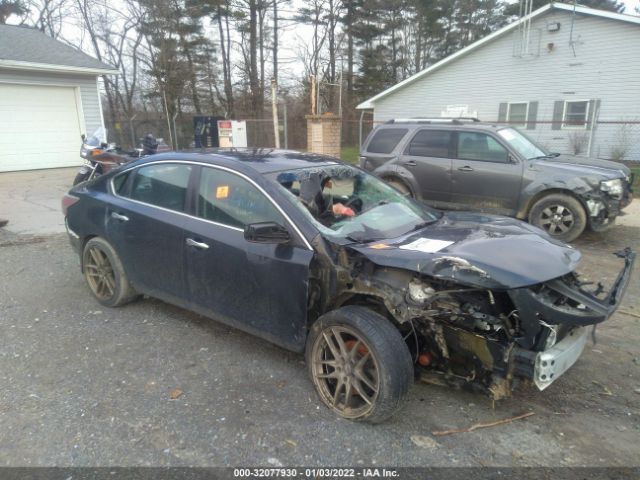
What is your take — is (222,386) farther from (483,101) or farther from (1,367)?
(483,101)

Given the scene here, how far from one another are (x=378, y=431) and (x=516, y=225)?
72.0 inches

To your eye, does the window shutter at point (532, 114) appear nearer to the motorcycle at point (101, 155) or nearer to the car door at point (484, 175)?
the car door at point (484, 175)

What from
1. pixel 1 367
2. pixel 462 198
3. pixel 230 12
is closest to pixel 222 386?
pixel 1 367

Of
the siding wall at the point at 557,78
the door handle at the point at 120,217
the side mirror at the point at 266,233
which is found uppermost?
the siding wall at the point at 557,78

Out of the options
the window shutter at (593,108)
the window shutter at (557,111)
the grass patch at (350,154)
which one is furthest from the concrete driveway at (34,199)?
the window shutter at (593,108)

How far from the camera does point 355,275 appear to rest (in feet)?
9.68

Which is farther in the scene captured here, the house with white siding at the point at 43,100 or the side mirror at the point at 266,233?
the house with white siding at the point at 43,100

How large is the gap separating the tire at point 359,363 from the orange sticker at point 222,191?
4.13 feet

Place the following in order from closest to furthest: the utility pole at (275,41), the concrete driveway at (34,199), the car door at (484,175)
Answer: the car door at (484,175)
the concrete driveway at (34,199)
the utility pole at (275,41)

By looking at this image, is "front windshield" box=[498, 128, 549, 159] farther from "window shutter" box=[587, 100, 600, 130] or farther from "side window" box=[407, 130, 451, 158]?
"window shutter" box=[587, 100, 600, 130]

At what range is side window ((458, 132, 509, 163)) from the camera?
7266 millimetres

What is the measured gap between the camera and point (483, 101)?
19000mm

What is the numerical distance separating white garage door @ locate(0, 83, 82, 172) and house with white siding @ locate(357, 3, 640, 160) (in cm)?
1378

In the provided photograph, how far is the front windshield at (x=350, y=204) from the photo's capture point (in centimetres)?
331
